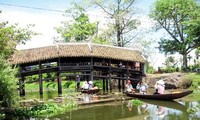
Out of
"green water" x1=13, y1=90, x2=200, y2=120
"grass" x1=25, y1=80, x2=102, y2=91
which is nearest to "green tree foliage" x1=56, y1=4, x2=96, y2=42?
"grass" x1=25, y1=80, x2=102, y2=91

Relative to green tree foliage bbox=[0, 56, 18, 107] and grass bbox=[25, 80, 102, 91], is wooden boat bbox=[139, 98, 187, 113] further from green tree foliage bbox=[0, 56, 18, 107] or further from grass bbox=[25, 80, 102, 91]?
grass bbox=[25, 80, 102, 91]

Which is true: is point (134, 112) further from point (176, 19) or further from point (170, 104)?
point (176, 19)

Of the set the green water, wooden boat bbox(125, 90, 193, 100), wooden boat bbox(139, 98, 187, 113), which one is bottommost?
the green water

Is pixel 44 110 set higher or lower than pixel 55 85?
lower

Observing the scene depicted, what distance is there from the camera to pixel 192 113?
16.2 meters

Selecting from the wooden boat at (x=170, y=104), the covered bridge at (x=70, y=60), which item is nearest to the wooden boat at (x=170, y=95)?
the wooden boat at (x=170, y=104)

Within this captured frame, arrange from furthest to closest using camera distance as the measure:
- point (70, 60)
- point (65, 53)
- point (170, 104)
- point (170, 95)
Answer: point (70, 60) → point (65, 53) → point (170, 95) → point (170, 104)

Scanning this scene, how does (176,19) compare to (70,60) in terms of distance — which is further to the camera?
(176,19)

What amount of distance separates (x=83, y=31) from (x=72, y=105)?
23650 mm

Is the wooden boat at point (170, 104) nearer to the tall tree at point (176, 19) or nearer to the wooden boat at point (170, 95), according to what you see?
the wooden boat at point (170, 95)

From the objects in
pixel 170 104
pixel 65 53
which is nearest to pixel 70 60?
pixel 65 53

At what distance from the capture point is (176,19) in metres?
44.3

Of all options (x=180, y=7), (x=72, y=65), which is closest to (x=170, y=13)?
(x=180, y=7)

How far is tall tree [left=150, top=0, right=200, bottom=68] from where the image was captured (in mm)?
42750
